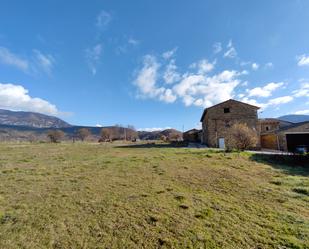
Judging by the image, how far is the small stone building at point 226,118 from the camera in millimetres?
28906

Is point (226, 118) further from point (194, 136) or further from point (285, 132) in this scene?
point (194, 136)

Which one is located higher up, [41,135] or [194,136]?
[41,135]

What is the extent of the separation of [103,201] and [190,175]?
202 inches

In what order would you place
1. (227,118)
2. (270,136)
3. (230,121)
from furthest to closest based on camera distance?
1. (227,118)
2. (230,121)
3. (270,136)

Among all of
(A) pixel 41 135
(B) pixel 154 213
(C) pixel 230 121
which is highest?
(A) pixel 41 135

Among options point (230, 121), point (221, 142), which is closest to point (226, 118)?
point (230, 121)

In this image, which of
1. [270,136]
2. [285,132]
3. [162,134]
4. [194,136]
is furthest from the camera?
[162,134]

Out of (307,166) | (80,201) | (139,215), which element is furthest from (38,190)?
(307,166)

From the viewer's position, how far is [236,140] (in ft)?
72.3

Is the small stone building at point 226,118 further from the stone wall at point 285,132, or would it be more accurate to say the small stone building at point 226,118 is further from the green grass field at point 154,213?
the green grass field at point 154,213

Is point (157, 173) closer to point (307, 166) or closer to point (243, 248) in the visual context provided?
point (243, 248)

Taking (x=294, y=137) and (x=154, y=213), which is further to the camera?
(x=294, y=137)

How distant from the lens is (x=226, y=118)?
2967 centimetres

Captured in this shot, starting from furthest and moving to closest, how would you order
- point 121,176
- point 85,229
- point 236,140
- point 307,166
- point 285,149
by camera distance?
A: point 285,149
point 236,140
point 307,166
point 121,176
point 85,229
